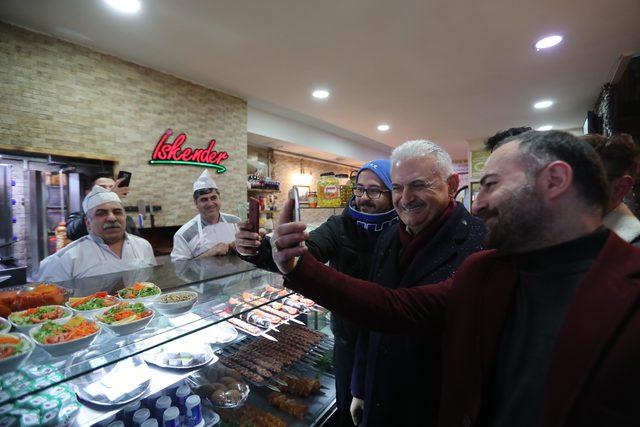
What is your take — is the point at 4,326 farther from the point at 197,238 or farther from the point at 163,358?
the point at 197,238

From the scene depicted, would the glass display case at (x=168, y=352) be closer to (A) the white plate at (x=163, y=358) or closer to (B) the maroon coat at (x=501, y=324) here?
(A) the white plate at (x=163, y=358)

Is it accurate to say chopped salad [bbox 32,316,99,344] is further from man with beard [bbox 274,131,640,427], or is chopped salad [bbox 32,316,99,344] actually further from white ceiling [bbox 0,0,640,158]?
white ceiling [bbox 0,0,640,158]

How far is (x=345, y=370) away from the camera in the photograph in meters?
1.96

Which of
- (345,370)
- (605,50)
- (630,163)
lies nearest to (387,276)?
(345,370)

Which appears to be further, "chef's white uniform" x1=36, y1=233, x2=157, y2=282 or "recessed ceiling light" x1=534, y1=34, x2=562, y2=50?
"recessed ceiling light" x1=534, y1=34, x2=562, y2=50

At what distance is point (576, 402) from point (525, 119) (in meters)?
8.59

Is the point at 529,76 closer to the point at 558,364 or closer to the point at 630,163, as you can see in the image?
the point at 630,163

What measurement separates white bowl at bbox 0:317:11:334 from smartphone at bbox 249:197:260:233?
109cm

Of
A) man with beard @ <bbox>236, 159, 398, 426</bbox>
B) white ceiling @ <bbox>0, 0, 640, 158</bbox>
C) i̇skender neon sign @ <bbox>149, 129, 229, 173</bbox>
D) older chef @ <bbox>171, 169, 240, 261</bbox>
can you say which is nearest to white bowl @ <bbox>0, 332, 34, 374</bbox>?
man with beard @ <bbox>236, 159, 398, 426</bbox>

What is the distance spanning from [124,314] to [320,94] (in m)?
5.28

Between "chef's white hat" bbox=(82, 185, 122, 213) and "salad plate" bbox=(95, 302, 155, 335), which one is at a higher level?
"chef's white hat" bbox=(82, 185, 122, 213)

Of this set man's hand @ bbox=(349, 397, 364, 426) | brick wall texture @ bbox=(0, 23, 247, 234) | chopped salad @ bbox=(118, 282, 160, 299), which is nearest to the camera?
chopped salad @ bbox=(118, 282, 160, 299)

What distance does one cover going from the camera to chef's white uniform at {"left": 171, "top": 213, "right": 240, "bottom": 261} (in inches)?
149

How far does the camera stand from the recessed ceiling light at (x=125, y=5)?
10.4ft
